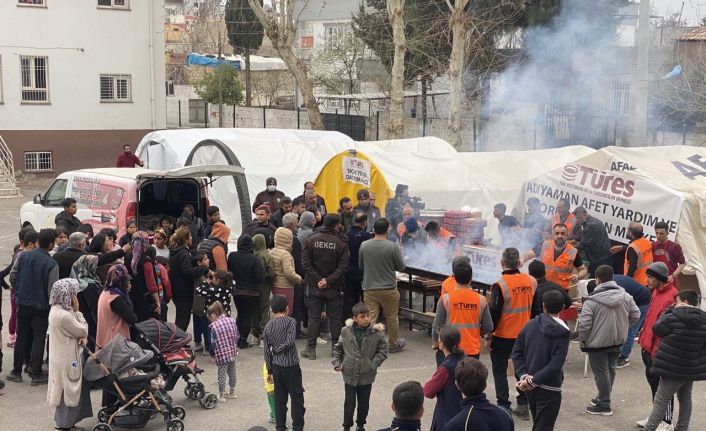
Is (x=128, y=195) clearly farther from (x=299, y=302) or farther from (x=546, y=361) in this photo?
(x=546, y=361)

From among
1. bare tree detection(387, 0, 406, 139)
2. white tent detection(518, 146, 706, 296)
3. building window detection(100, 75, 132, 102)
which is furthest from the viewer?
building window detection(100, 75, 132, 102)

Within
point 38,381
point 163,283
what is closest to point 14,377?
point 38,381

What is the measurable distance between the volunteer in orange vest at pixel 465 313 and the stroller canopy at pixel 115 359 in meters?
2.85

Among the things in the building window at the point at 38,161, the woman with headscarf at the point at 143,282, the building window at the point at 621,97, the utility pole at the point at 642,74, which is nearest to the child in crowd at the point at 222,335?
the woman with headscarf at the point at 143,282

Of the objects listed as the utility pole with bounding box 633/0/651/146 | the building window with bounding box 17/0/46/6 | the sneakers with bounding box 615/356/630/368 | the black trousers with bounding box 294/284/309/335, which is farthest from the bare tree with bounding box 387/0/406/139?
the building window with bounding box 17/0/46/6

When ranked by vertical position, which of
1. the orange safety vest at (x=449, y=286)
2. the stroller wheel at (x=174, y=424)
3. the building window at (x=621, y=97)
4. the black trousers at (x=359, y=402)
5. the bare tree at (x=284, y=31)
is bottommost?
the stroller wheel at (x=174, y=424)

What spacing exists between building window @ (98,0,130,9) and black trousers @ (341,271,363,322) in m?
24.5

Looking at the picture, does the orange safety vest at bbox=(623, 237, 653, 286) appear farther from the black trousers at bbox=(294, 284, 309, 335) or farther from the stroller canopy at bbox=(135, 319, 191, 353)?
the stroller canopy at bbox=(135, 319, 191, 353)

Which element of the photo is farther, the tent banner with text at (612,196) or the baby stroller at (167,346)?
the tent banner with text at (612,196)

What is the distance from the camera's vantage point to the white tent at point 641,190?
12.7 m

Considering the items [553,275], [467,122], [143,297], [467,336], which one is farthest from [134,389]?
[467,122]

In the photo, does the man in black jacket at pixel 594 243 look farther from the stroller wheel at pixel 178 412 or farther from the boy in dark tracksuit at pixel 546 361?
the stroller wheel at pixel 178 412

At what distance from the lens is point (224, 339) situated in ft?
30.0

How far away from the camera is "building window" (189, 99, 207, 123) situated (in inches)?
1901
